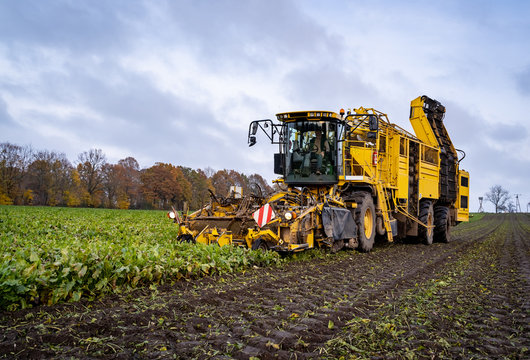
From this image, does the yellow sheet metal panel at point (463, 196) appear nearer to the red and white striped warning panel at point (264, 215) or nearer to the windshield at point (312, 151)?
the windshield at point (312, 151)

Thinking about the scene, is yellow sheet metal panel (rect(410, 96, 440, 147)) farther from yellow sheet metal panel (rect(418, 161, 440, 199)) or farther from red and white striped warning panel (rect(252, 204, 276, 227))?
red and white striped warning panel (rect(252, 204, 276, 227))

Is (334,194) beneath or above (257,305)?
above

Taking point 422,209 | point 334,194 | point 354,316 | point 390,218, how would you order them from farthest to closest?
point 422,209, point 390,218, point 334,194, point 354,316

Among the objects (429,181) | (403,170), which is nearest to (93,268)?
(403,170)

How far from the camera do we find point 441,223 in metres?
15.8

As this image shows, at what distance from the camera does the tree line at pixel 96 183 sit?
57812 mm

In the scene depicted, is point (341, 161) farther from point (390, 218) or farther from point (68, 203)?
point (68, 203)

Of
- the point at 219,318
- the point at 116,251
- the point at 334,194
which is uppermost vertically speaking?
the point at 334,194

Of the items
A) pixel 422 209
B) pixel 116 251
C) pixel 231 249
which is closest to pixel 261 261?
pixel 231 249

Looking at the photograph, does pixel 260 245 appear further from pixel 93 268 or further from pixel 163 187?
pixel 163 187

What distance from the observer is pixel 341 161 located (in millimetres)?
10758

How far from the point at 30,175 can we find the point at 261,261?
61103mm

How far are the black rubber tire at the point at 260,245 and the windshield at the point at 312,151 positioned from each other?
265cm

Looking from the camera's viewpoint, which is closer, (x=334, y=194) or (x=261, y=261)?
(x=261, y=261)
